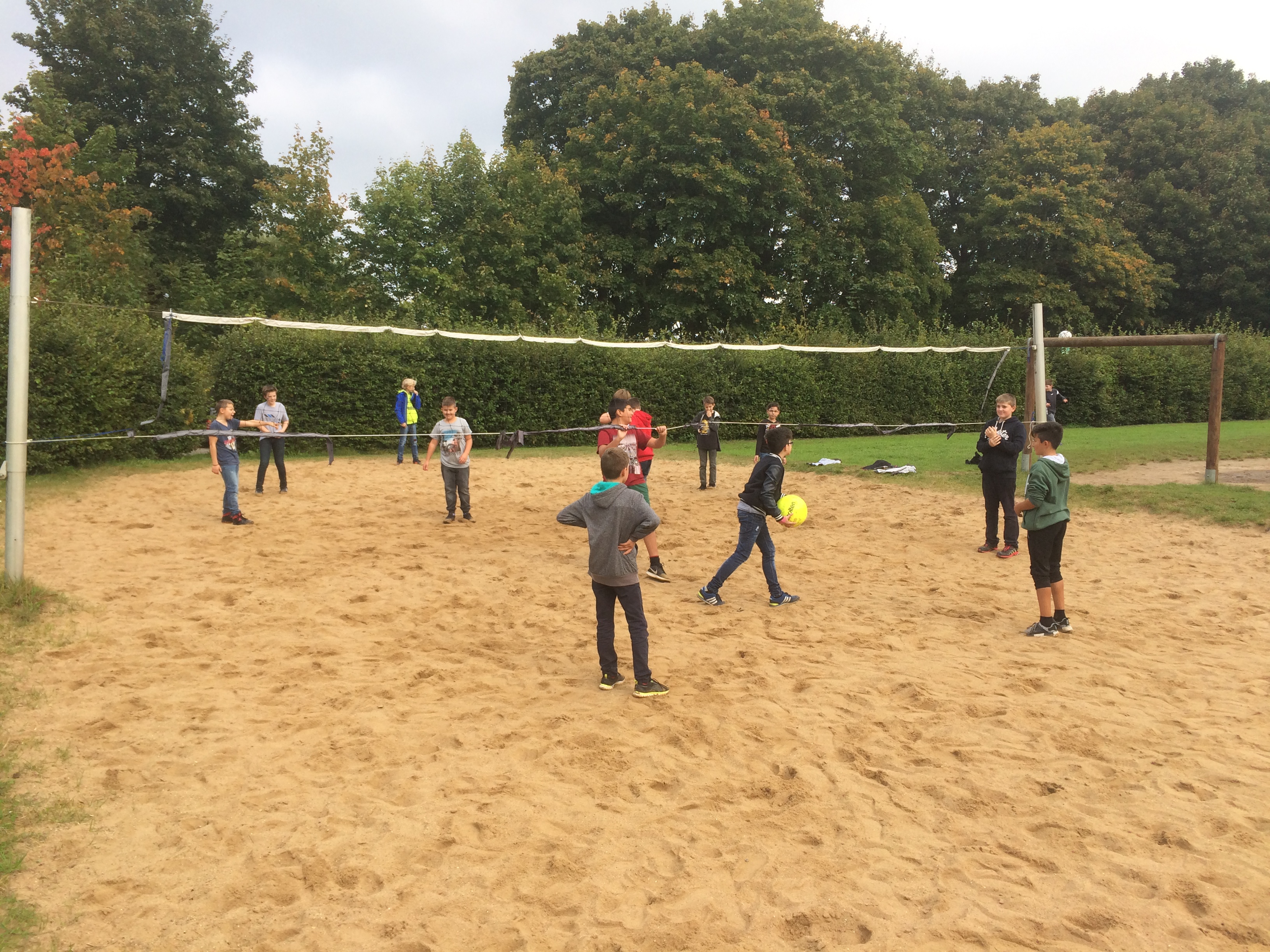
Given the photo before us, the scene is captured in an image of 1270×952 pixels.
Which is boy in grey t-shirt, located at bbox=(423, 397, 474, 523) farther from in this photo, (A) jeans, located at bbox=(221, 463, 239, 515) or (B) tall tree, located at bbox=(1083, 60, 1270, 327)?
(B) tall tree, located at bbox=(1083, 60, 1270, 327)

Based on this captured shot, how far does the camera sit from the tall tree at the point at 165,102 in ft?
104

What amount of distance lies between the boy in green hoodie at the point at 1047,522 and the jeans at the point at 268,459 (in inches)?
410

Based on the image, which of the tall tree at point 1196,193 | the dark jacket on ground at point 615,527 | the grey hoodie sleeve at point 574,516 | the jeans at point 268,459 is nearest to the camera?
the dark jacket on ground at point 615,527

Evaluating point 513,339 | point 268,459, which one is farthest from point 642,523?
point 513,339

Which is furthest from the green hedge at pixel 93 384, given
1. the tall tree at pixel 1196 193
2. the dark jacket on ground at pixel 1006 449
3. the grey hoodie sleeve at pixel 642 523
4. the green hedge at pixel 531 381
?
Result: the tall tree at pixel 1196 193

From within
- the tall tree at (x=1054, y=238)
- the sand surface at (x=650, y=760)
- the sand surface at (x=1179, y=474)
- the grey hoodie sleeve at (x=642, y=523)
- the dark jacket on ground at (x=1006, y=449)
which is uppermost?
the tall tree at (x=1054, y=238)

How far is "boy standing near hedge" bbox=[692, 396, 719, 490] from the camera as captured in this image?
47.6 ft

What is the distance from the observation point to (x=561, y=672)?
641cm

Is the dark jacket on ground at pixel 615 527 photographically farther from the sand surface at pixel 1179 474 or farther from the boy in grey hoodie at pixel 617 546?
the sand surface at pixel 1179 474

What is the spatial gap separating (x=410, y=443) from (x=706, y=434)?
295 inches

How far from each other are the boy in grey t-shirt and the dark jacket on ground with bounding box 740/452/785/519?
466 centimetres

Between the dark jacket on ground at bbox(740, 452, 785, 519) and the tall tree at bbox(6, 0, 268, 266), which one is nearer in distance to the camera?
the dark jacket on ground at bbox(740, 452, 785, 519)

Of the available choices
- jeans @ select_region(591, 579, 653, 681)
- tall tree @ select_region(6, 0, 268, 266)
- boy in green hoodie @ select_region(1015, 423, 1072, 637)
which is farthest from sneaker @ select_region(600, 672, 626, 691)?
tall tree @ select_region(6, 0, 268, 266)

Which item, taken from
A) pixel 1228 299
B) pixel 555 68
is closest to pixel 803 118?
pixel 555 68
